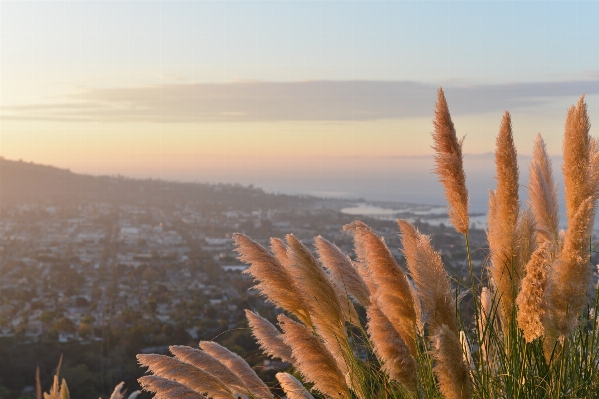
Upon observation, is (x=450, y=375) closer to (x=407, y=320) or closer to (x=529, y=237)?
(x=407, y=320)

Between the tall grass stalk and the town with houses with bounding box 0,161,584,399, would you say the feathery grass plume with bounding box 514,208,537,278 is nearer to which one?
the tall grass stalk

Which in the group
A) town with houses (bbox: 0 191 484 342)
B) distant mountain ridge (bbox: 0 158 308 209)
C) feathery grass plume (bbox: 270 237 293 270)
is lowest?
town with houses (bbox: 0 191 484 342)

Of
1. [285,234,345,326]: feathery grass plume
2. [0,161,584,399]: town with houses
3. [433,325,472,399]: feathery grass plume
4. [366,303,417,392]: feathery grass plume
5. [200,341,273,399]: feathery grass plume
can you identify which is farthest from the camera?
[0,161,584,399]: town with houses

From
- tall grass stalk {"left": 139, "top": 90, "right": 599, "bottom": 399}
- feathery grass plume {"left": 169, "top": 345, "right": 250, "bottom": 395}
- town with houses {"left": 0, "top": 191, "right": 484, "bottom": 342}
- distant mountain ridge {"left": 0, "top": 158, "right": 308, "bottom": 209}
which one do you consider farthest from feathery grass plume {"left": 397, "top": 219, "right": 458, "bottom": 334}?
distant mountain ridge {"left": 0, "top": 158, "right": 308, "bottom": 209}

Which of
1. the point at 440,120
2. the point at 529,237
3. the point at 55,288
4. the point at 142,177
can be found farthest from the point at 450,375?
the point at 142,177

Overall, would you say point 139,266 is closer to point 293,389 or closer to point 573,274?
point 293,389

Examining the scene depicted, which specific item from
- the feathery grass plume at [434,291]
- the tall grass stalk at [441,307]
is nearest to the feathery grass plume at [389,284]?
the tall grass stalk at [441,307]
